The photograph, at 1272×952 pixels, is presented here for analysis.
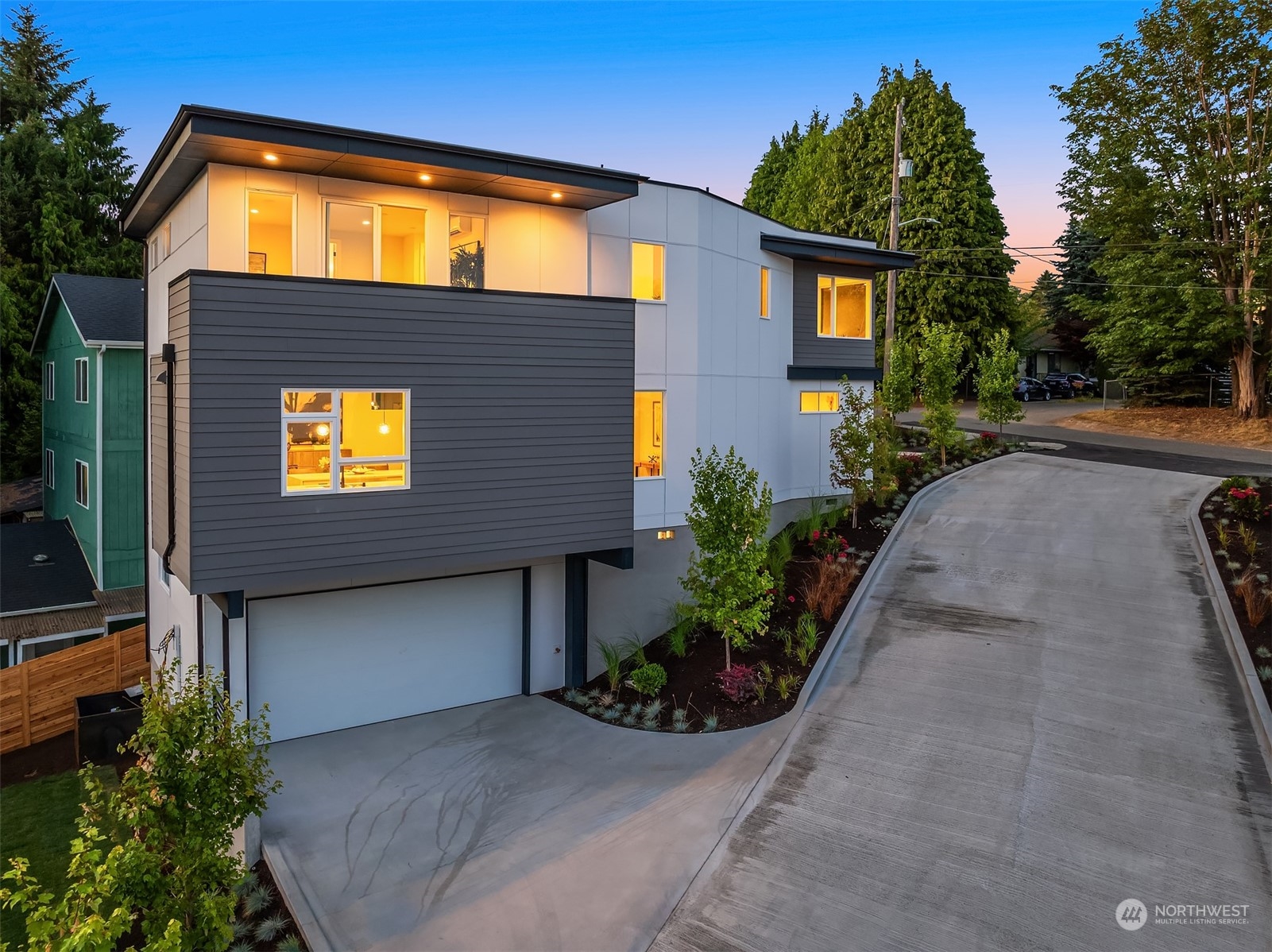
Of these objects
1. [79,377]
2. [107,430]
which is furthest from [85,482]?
[79,377]

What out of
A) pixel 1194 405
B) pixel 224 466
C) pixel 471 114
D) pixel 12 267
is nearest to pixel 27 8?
pixel 12 267

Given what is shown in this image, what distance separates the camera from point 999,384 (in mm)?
24453

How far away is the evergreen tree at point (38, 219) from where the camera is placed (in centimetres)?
2839

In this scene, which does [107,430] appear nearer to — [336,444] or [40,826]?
[40,826]

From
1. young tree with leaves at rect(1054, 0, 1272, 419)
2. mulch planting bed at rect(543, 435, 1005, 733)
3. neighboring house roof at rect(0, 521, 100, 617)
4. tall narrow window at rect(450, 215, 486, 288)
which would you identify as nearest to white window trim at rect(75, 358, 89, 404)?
neighboring house roof at rect(0, 521, 100, 617)

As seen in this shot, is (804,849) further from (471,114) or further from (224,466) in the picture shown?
(471,114)

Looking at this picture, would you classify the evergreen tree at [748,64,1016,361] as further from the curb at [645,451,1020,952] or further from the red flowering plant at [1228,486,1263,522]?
the curb at [645,451,1020,952]

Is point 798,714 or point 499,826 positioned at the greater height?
point 798,714

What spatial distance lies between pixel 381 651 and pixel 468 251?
5.98 m

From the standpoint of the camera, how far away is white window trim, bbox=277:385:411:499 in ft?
32.3

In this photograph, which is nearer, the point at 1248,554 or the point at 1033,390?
the point at 1248,554

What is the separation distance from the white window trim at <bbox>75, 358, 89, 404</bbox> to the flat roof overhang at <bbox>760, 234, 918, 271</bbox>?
1531cm

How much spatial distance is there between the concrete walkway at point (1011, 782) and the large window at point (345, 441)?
5997 mm

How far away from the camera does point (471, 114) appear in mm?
20094
